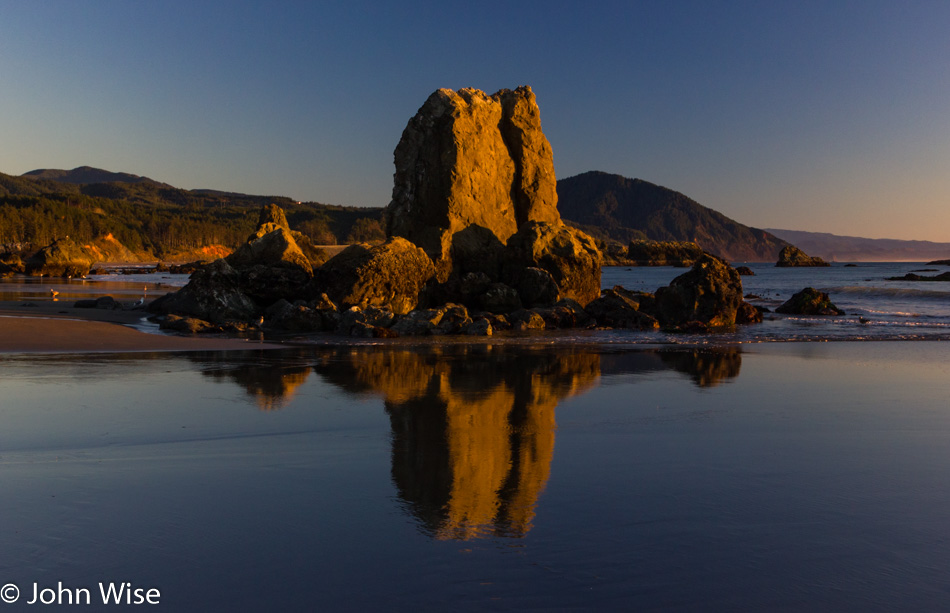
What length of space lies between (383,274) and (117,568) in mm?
19079

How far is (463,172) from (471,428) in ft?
66.6

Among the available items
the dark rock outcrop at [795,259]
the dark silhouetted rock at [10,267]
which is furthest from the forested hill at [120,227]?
the dark rock outcrop at [795,259]

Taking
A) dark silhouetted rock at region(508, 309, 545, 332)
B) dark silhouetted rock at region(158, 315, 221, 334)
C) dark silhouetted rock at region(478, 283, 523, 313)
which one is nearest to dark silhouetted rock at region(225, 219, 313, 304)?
dark silhouetted rock at region(158, 315, 221, 334)

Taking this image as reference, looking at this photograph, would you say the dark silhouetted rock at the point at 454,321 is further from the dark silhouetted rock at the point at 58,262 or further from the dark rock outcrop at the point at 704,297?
the dark silhouetted rock at the point at 58,262

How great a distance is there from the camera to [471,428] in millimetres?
7125

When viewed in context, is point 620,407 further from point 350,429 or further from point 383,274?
point 383,274

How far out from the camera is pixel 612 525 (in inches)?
170

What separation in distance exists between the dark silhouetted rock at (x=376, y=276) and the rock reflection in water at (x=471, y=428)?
8.40 meters

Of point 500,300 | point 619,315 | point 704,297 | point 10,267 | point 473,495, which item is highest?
point 10,267

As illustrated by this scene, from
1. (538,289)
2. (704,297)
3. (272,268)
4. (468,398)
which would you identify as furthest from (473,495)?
(538,289)

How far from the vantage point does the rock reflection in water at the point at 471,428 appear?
4.61 metres

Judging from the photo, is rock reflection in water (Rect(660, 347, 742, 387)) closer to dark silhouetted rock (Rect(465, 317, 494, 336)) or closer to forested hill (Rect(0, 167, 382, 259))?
dark silhouetted rock (Rect(465, 317, 494, 336))

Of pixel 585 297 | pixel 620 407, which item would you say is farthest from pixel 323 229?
pixel 620 407

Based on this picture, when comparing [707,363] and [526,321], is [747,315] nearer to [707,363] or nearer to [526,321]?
[526,321]
